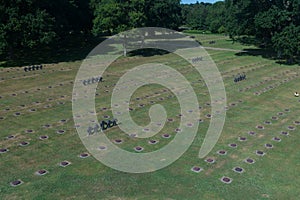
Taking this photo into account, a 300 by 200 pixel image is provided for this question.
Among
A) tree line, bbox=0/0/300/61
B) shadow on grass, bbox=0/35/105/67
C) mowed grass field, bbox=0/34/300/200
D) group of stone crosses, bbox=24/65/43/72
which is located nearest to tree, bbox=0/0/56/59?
tree line, bbox=0/0/300/61

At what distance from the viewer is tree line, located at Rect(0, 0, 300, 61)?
114 ft

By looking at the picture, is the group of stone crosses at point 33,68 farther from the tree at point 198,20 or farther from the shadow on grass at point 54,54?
the tree at point 198,20

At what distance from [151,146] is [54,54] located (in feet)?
112

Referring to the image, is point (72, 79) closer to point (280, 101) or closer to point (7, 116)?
point (7, 116)

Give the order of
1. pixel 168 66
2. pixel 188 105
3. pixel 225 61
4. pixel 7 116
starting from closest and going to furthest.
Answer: pixel 7 116 < pixel 188 105 < pixel 168 66 < pixel 225 61

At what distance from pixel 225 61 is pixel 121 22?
15800 mm

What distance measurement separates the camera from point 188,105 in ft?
72.5

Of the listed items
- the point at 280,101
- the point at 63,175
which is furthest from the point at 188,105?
the point at 63,175

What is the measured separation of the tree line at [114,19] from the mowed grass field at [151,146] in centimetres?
846

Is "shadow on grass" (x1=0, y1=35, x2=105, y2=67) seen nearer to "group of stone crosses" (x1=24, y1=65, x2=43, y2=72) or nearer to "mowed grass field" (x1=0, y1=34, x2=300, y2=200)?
Answer: "group of stone crosses" (x1=24, y1=65, x2=43, y2=72)

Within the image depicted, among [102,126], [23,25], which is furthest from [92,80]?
[23,25]

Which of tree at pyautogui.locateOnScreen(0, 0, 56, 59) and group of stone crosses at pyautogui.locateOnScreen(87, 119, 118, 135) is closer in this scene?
group of stone crosses at pyautogui.locateOnScreen(87, 119, 118, 135)

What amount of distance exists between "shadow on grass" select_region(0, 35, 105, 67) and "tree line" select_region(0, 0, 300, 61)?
151cm

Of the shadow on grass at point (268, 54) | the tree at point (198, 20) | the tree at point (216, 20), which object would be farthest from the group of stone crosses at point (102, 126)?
the tree at point (198, 20)
